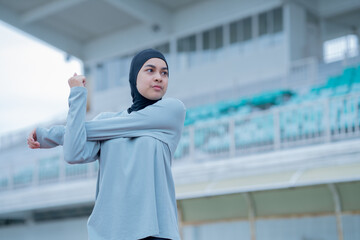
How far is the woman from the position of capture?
2.30 meters

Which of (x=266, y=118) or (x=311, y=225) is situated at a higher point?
(x=266, y=118)

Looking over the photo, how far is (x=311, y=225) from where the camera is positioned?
1000 cm

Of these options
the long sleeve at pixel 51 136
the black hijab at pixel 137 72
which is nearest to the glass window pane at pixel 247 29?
the black hijab at pixel 137 72

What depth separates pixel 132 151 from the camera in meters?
2.38

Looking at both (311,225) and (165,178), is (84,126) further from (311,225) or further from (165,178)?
(311,225)

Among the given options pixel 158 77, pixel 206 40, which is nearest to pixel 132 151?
pixel 158 77

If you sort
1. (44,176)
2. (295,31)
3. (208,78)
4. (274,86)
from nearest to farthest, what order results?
(44,176)
(274,86)
(295,31)
(208,78)

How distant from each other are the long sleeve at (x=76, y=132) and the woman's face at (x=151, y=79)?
250 millimetres

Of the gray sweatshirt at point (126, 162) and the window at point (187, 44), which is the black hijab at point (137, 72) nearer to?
the gray sweatshirt at point (126, 162)

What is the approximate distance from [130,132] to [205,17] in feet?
62.5

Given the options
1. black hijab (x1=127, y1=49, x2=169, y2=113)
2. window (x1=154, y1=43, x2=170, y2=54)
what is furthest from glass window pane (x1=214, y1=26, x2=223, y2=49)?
black hijab (x1=127, y1=49, x2=169, y2=113)

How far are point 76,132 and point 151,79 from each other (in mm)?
381

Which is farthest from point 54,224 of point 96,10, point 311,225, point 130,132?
point 130,132

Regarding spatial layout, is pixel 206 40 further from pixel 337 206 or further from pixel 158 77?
pixel 158 77
